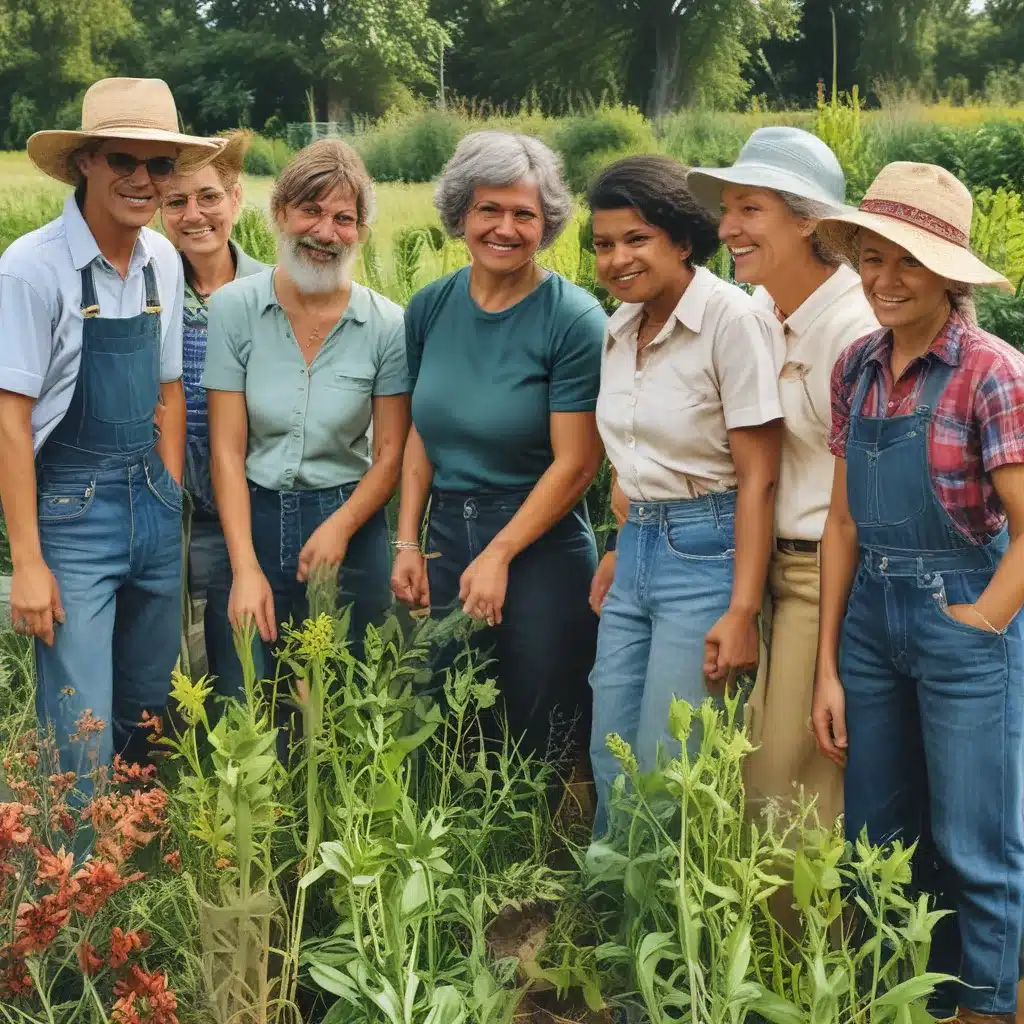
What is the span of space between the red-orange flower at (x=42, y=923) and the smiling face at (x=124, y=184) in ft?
5.56

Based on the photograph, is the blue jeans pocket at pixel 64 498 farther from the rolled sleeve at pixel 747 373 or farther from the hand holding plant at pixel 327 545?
the rolled sleeve at pixel 747 373

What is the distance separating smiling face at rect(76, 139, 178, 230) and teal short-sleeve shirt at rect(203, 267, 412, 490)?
38 centimetres

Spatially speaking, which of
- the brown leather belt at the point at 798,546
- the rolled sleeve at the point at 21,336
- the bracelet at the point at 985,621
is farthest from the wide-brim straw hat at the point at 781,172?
the rolled sleeve at the point at 21,336

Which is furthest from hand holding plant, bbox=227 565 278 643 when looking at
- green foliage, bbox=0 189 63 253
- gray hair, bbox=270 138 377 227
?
green foliage, bbox=0 189 63 253

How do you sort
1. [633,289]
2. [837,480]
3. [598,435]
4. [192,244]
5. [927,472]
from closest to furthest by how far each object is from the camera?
[927,472]
[837,480]
[633,289]
[598,435]
[192,244]

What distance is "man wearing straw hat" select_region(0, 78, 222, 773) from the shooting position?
2.94m

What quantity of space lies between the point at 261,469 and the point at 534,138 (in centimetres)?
112

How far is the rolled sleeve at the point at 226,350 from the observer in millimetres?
3346

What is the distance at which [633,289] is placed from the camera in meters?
2.87

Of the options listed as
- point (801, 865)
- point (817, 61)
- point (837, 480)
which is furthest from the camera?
point (817, 61)

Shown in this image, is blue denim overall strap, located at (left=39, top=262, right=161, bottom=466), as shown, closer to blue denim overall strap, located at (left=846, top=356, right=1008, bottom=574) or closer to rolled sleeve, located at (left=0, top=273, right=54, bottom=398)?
rolled sleeve, located at (left=0, top=273, right=54, bottom=398)

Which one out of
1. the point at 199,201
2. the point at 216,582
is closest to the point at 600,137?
the point at 199,201

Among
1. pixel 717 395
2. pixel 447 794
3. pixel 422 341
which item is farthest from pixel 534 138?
pixel 447 794

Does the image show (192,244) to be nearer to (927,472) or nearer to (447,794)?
(447,794)
